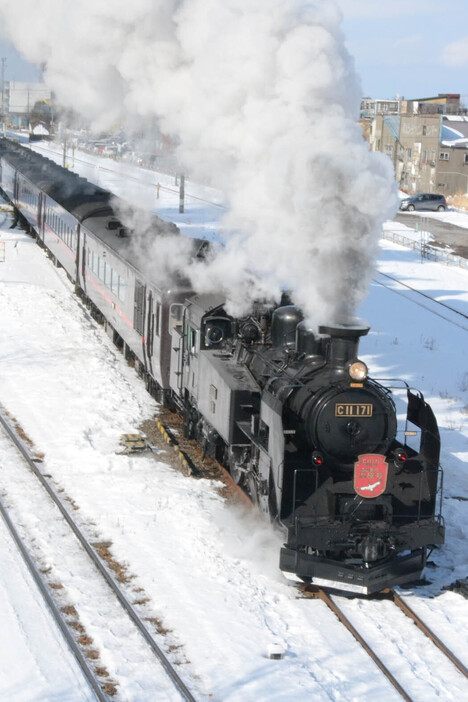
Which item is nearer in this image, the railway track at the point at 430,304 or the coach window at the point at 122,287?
the coach window at the point at 122,287

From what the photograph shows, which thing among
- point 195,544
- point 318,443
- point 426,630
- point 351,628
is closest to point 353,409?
point 318,443

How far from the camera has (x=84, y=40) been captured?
13.5 metres

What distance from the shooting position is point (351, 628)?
8547mm

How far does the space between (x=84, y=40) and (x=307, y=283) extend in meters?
6.14

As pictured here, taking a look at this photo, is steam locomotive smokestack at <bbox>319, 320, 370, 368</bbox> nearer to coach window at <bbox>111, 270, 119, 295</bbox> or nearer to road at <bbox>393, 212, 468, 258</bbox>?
coach window at <bbox>111, 270, 119, 295</bbox>

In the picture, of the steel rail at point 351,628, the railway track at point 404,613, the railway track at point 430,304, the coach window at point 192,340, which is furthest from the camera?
the railway track at point 430,304

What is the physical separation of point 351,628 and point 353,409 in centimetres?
223

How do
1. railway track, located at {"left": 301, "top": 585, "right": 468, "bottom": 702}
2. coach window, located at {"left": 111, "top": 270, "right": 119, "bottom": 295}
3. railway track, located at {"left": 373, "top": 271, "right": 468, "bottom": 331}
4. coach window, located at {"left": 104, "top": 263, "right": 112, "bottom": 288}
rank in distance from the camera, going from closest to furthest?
railway track, located at {"left": 301, "top": 585, "right": 468, "bottom": 702} → coach window, located at {"left": 111, "top": 270, "right": 119, "bottom": 295} → coach window, located at {"left": 104, "top": 263, "right": 112, "bottom": 288} → railway track, located at {"left": 373, "top": 271, "right": 468, "bottom": 331}

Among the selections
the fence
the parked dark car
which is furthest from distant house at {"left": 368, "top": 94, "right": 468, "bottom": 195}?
the fence

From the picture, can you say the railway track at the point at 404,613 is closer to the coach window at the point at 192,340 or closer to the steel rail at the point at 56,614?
the steel rail at the point at 56,614

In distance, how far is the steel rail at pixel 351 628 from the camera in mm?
7588

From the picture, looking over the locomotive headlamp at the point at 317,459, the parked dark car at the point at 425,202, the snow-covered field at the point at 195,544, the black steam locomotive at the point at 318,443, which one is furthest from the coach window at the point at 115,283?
the parked dark car at the point at 425,202

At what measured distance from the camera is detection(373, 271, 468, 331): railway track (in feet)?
84.0

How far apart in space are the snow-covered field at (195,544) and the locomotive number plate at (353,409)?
191cm
